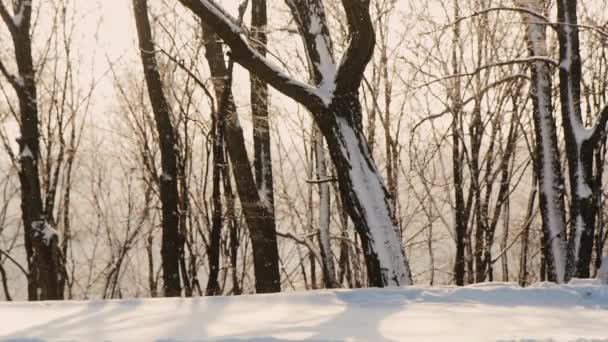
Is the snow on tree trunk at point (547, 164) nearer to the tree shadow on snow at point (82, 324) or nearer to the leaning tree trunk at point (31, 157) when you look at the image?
the tree shadow on snow at point (82, 324)

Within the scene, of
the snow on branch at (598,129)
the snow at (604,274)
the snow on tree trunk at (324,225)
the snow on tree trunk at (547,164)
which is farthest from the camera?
the snow on tree trunk at (324,225)

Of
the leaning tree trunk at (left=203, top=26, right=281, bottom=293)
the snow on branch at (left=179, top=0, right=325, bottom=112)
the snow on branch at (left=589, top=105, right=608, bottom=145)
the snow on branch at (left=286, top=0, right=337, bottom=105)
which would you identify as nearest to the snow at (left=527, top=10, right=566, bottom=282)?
the snow on branch at (left=589, top=105, right=608, bottom=145)

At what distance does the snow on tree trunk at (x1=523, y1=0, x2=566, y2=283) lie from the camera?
342 inches

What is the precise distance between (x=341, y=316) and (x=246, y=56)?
3680 mm

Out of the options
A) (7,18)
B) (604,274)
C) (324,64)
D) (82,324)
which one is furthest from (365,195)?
(7,18)

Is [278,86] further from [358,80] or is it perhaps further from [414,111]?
[414,111]

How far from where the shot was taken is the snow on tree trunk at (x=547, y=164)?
870cm

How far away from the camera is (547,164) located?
8.92 meters

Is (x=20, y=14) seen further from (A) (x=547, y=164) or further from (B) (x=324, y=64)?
(A) (x=547, y=164)

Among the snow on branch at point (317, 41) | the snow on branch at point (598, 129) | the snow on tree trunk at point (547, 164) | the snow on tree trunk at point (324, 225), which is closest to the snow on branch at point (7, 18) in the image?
the snow on branch at point (317, 41)

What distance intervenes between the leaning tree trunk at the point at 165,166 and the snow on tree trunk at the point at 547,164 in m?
5.16

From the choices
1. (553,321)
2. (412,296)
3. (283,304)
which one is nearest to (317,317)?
(283,304)

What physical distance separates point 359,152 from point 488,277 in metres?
11.5

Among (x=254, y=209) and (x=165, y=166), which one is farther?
(x=254, y=209)
